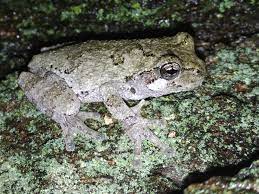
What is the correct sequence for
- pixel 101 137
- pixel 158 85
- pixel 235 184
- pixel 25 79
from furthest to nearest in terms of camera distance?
pixel 25 79, pixel 158 85, pixel 101 137, pixel 235 184

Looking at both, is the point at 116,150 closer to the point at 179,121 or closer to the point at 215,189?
the point at 179,121

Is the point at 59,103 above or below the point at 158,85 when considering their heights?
below

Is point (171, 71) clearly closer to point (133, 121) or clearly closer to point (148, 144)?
point (133, 121)

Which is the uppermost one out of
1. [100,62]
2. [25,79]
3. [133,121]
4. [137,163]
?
[100,62]

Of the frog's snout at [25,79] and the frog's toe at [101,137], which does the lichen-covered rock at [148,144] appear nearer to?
the frog's toe at [101,137]

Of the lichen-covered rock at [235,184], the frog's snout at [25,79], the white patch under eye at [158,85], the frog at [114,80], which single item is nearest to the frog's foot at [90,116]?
the frog at [114,80]

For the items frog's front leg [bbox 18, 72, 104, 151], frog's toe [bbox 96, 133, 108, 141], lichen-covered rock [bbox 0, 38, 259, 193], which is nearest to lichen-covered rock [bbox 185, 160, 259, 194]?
lichen-covered rock [bbox 0, 38, 259, 193]

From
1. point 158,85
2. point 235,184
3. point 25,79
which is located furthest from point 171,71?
point 25,79

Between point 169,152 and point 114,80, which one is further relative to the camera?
point 114,80
